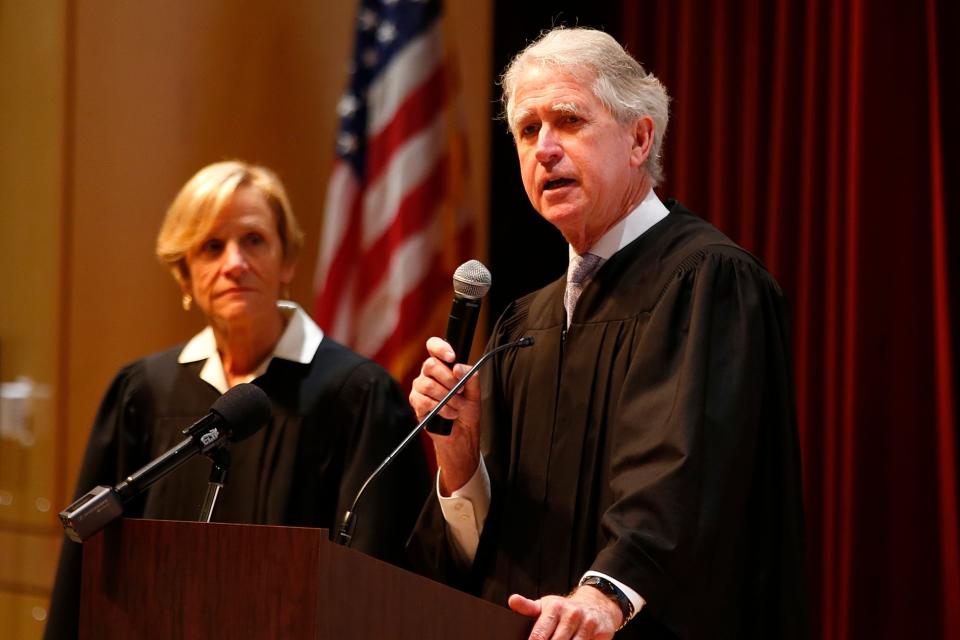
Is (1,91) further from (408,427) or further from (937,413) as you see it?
Result: (937,413)

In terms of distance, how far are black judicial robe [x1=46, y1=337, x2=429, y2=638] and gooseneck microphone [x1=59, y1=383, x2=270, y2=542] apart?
1.04 m

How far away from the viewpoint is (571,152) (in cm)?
248

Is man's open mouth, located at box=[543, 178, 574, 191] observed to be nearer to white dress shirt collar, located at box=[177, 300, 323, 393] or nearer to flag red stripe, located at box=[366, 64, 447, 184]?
white dress shirt collar, located at box=[177, 300, 323, 393]

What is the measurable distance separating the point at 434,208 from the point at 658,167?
6.99 feet

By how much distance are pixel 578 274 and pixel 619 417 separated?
0.44 meters

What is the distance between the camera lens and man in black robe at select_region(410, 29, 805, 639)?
210 centimetres

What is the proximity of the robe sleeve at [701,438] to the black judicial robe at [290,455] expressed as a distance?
3.55 ft

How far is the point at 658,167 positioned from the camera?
8.71ft

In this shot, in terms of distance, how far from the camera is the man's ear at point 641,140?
2562mm

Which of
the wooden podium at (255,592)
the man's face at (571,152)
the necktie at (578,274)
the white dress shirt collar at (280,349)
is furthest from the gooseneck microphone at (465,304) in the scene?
the white dress shirt collar at (280,349)

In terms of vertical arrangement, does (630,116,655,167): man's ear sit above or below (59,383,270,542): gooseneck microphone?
above

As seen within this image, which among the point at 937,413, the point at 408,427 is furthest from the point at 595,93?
the point at 937,413

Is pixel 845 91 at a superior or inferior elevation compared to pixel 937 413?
superior

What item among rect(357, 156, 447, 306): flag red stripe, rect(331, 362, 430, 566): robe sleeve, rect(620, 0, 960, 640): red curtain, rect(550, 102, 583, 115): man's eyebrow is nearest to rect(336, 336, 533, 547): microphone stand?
rect(550, 102, 583, 115): man's eyebrow
